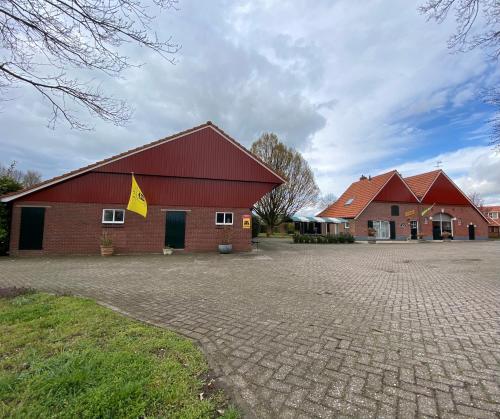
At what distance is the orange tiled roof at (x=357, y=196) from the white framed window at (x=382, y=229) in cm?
279

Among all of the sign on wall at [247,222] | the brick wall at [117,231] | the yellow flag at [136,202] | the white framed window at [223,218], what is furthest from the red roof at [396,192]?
the yellow flag at [136,202]

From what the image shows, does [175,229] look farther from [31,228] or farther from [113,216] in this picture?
[31,228]

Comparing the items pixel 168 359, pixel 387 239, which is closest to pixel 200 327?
pixel 168 359

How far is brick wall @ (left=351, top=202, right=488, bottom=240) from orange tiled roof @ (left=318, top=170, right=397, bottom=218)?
3.05ft

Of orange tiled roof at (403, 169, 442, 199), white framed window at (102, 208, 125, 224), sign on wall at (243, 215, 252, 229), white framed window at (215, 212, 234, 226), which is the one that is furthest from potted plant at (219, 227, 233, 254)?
orange tiled roof at (403, 169, 442, 199)

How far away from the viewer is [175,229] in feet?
54.3

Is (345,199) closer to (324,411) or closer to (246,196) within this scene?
(246,196)

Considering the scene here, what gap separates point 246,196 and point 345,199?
2291cm

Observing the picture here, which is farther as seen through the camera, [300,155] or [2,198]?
[300,155]

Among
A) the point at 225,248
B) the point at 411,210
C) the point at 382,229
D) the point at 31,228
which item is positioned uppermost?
the point at 411,210

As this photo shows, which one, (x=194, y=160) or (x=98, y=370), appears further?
(x=194, y=160)

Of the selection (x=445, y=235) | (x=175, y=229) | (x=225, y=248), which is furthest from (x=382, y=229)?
(x=175, y=229)

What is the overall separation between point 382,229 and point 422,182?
9.42 metres

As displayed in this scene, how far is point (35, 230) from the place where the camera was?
48.9 feet
